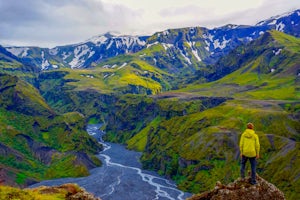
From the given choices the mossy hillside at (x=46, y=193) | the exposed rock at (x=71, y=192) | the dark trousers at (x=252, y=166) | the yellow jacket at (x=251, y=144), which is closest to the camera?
the yellow jacket at (x=251, y=144)

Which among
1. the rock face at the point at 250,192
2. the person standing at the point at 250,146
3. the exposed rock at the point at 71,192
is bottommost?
the exposed rock at the point at 71,192

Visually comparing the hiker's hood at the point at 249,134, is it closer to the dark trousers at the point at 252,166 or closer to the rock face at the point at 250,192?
the dark trousers at the point at 252,166

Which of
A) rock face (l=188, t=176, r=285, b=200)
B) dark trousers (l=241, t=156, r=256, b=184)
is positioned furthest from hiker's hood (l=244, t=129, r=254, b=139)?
rock face (l=188, t=176, r=285, b=200)

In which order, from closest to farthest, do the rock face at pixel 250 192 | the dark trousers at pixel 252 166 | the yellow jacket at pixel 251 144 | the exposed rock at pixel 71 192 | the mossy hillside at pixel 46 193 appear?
the yellow jacket at pixel 251 144, the dark trousers at pixel 252 166, the mossy hillside at pixel 46 193, the rock face at pixel 250 192, the exposed rock at pixel 71 192

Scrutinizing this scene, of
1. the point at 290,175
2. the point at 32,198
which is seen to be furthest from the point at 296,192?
the point at 32,198

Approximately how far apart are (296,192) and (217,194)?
148 metres

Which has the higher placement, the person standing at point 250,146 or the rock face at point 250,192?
the person standing at point 250,146

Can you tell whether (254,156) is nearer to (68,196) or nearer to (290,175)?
(68,196)

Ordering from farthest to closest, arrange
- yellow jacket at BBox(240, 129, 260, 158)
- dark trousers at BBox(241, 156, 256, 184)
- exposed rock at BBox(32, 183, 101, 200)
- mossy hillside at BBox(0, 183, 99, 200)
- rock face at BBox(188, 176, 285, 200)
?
exposed rock at BBox(32, 183, 101, 200)
rock face at BBox(188, 176, 285, 200)
mossy hillside at BBox(0, 183, 99, 200)
dark trousers at BBox(241, 156, 256, 184)
yellow jacket at BBox(240, 129, 260, 158)

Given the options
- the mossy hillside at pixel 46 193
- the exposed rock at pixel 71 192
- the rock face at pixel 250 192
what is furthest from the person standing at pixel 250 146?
the mossy hillside at pixel 46 193

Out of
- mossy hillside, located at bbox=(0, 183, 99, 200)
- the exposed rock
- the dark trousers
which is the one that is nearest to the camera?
the dark trousers

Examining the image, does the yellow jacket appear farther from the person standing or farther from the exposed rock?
the exposed rock

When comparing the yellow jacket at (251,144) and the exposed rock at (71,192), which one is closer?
the yellow jacket at (251,144)

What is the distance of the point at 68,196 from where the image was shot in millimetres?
54750
